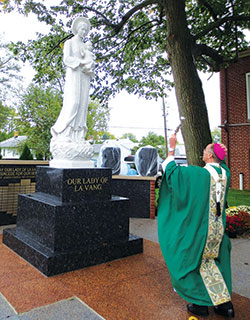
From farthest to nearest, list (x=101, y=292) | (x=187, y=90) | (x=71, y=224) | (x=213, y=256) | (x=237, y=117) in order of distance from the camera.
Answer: (x=237, y=117), (x=187, y=90), (x=71, y=224), (x=101, y=292), (x=213, y=256)

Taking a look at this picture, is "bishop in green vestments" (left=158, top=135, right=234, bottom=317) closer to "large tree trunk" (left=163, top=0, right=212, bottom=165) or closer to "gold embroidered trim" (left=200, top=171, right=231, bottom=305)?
"gold embroidered trim" (left=200, top=171, right=231, bottom=305)

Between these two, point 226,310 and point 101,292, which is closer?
point 226,310

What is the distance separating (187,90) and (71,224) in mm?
4740

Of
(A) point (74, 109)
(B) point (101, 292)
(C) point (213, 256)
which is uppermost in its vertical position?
(A) point (74, 109)

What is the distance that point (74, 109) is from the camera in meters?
4.52

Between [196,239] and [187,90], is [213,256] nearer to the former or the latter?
[196,239]

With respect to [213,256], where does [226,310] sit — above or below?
below

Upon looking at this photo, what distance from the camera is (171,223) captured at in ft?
9.12

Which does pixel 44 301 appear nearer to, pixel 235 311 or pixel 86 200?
pixel 86 200

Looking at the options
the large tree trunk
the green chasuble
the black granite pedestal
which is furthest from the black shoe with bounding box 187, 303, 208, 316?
the large tree trunk

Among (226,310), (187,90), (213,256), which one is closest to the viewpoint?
(226,310)

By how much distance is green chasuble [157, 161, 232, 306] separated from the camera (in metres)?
2.52

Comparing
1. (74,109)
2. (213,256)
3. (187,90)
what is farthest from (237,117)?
(213,256)

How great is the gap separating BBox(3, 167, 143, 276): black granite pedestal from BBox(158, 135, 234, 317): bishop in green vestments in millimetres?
1461
